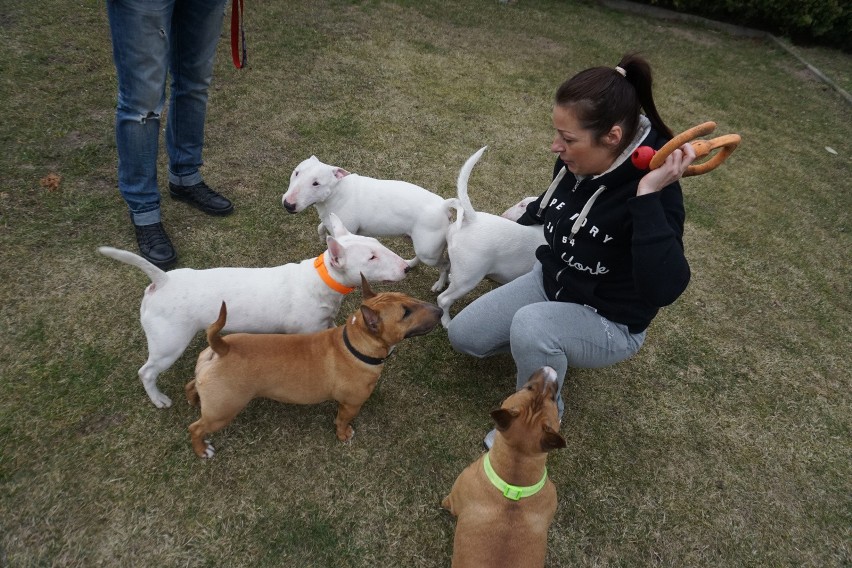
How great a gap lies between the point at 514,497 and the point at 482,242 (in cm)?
160

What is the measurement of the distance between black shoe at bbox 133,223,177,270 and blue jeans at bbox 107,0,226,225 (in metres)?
0.06

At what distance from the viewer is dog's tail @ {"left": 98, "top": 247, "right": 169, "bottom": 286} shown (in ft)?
7.14

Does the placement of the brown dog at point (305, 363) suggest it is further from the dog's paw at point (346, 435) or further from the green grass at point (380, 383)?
the green grass at point (380, 383)

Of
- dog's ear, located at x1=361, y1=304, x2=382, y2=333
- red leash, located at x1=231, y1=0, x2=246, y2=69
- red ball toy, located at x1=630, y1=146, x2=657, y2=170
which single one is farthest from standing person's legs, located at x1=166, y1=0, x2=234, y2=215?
red ball toy, located at x1=630, y1=146, x2=657, y2=170

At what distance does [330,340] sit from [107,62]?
16.5 ft

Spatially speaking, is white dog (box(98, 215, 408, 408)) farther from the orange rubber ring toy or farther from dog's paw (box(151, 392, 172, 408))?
the orange rubber ring toy

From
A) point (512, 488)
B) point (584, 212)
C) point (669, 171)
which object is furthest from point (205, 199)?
point (669, 171)

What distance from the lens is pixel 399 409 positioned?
3012 millimetres

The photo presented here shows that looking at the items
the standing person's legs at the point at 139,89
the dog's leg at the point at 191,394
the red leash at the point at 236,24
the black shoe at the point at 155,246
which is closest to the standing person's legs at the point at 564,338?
the dog's leg at the point at 191,394

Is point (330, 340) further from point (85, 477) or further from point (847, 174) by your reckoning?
point (847, 174)

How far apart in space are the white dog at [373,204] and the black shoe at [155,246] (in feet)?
2.96

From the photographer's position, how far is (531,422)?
206 cm

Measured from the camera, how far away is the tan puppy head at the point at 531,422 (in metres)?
1.97

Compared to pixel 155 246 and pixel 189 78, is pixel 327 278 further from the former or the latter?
pixel 189 78
